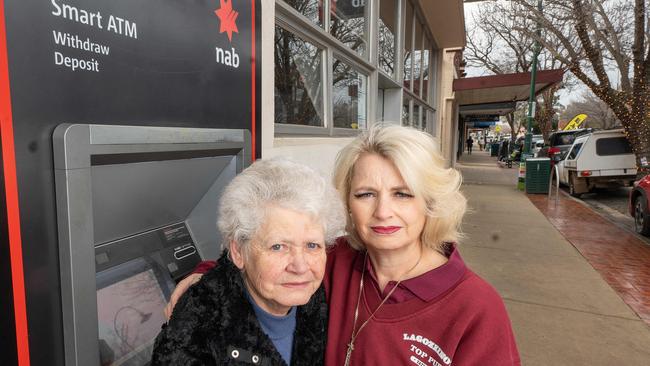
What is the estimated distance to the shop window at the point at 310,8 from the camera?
2879 mm

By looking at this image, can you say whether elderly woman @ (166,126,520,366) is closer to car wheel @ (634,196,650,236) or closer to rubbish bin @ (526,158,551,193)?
car wheel @ (634,196,650,236)

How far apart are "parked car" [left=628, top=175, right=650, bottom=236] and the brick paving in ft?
0.67

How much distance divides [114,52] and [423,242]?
45.3 inches

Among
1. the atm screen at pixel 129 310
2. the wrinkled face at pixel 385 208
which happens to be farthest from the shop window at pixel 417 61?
the atm screen at pixel 129 310

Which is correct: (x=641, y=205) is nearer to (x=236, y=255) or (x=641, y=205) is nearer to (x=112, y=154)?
(x=236, y=255)

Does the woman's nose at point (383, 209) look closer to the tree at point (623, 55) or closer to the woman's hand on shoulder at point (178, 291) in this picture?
the woman's hand on shoulder at point (178, 291)

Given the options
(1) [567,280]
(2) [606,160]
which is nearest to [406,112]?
(1) [567,280]

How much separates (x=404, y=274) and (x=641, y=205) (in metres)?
6.93

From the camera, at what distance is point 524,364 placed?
120 inches

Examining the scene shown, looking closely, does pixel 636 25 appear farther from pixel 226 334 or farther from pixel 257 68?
pixel 226 334

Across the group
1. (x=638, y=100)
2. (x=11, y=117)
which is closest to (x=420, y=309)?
(x=11, y=117)

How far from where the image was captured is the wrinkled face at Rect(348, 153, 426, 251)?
4.65 ft

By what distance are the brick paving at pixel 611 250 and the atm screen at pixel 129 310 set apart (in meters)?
4.14

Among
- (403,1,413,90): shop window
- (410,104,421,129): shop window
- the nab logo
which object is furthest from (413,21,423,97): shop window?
the nab logo
